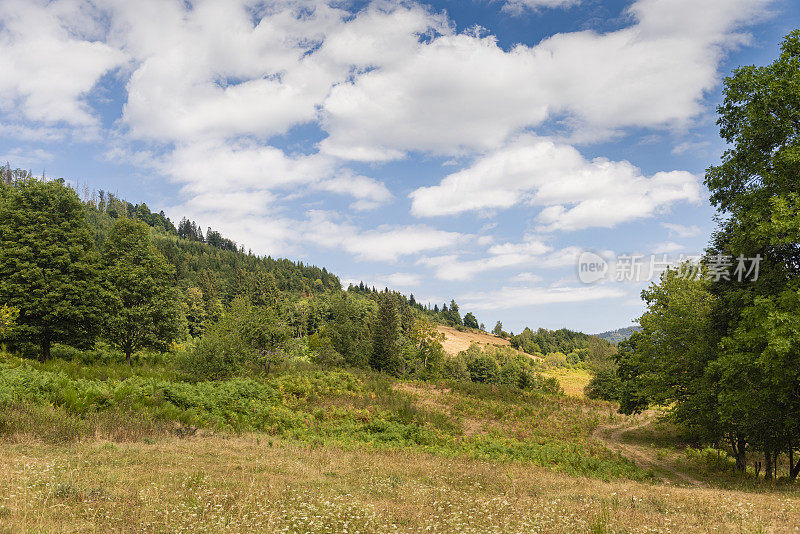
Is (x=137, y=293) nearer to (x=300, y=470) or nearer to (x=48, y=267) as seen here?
(x=48, y=267)

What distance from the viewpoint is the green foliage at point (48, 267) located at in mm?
23953

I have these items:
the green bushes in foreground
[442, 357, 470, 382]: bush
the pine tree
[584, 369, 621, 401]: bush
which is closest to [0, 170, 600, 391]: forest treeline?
the green bushes in foreground

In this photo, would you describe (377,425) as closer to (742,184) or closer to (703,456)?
(742,184)

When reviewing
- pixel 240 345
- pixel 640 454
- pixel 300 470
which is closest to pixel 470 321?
pixel 640 454

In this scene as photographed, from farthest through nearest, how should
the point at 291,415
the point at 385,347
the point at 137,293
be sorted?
the point at 385,347, the point at 137,293, the point at 291,415

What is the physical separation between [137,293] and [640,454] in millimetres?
36603

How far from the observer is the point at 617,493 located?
38.1ft

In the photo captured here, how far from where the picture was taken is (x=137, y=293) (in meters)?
28.6

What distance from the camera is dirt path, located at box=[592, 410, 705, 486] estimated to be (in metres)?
21.1

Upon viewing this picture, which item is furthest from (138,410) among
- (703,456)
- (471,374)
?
(471,374)

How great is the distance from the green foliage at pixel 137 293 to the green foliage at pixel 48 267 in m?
1.33

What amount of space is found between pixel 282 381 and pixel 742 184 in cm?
2808

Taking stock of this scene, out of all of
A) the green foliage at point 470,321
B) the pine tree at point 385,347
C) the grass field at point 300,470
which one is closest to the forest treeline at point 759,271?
the grass field at point 300,470

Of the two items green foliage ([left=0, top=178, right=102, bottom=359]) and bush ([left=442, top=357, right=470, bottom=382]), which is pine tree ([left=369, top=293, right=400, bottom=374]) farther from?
green foliage ([left=0, top=178, right=102, bottom=359])
